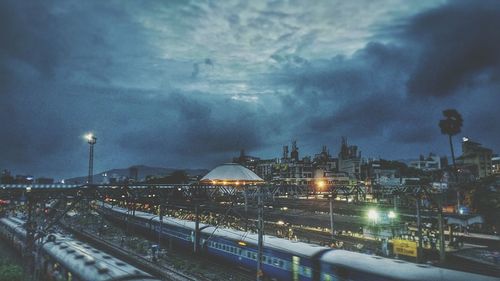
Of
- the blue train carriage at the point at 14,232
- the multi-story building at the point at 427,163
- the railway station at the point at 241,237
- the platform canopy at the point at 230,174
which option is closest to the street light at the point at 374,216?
the railway station at the point at 241,237

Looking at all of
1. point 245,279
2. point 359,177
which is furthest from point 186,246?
point 359,177

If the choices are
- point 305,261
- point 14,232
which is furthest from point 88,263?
point 14,232

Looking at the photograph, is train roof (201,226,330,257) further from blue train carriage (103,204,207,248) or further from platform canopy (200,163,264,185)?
platform canopy (200,163,264,185)

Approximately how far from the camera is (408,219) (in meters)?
44.0

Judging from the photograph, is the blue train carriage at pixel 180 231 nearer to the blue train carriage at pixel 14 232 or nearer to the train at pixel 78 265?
the train at pixel 78 265

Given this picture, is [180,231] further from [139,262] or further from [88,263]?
[88,263]

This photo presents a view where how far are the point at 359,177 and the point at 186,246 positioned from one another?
90746 millimetres

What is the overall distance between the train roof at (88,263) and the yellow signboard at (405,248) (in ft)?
79.0

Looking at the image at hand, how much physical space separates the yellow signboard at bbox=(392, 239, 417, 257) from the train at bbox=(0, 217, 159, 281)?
23965 millimetres

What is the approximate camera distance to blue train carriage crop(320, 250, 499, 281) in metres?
15.9

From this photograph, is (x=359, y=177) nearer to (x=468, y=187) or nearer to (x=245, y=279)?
(x=468, y=187)

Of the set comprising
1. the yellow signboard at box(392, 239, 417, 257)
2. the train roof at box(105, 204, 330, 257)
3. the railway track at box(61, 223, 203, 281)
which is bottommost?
the railway track at box(61, 223, 203, 281)

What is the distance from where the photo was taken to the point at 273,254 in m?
24.1

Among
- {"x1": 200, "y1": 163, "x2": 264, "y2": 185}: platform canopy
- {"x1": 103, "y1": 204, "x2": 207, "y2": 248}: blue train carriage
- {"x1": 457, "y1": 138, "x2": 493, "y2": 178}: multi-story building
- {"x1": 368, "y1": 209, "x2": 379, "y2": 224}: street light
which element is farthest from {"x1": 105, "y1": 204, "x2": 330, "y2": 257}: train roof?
{"x1": 457, "y1": 138, "x2": 493, "y2": 178}: multi-story building
